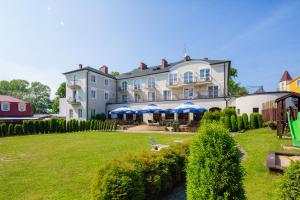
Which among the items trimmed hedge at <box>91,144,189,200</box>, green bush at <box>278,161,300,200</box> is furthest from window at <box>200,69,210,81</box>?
green bush at <box>278,161,300,200</box>

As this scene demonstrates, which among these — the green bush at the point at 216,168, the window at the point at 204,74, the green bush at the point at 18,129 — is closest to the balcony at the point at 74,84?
the green bush at the point at 18,129

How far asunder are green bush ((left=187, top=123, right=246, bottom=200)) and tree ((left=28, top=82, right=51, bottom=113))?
81.3 metres

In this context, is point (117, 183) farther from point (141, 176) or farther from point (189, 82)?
point (189, 82)

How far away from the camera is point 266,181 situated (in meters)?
4.98

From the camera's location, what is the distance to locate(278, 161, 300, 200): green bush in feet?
6.39

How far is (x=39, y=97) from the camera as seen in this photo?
72.9m

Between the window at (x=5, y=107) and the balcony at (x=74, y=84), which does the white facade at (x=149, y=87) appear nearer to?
the balcony at (x=74, y=84)

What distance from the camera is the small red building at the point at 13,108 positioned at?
99.7ft

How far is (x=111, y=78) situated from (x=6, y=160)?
101 feet

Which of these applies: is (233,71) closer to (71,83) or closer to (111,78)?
(111,78)

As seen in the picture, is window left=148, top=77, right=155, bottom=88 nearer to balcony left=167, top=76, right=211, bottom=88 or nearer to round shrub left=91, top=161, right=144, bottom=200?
balcony left=167, top=76, right=211, bottom=88

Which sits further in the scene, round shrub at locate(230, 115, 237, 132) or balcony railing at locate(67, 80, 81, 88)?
balcony railing at locate(67, 80, 81, 88)

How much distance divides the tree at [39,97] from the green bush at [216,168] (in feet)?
267

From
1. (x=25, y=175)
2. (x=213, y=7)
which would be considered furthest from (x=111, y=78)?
(x=25, y=175)
